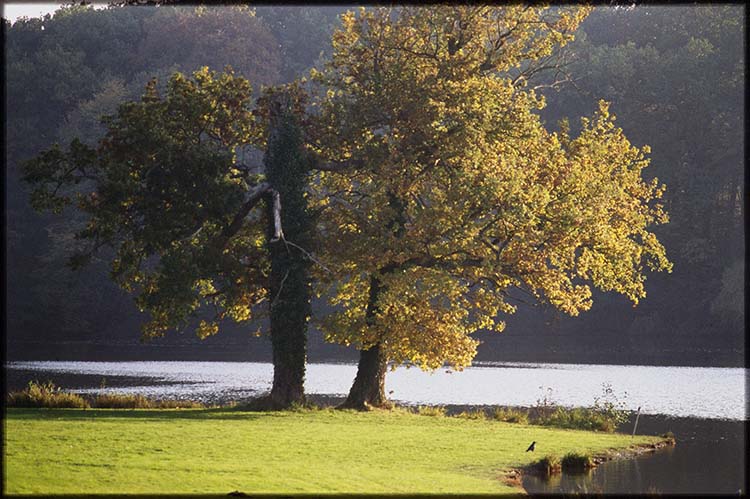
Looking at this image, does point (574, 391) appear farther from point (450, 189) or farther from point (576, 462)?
point (576, 462)

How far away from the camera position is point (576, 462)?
24359 mm

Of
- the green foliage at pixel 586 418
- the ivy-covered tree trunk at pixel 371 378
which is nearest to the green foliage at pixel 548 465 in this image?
the green foliage at pixel 586 418

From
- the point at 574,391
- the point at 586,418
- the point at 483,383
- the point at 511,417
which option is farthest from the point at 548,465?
the point at 483,383

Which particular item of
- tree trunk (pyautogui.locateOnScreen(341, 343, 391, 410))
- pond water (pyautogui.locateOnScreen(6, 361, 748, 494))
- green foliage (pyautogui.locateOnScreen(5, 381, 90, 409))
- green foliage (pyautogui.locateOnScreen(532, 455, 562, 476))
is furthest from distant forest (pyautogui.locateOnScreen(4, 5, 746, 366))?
green foliage (pyautogui.locateOnScreen(532, 455, 562, 476))

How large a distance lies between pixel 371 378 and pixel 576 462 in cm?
1142

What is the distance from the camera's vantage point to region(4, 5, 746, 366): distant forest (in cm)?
7419

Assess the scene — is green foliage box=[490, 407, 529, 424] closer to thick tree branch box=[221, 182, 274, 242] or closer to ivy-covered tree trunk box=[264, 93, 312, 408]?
ivy-covered tree trunk box=[264, 93, 312, 408]

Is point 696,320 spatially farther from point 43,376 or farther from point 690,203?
point 43,376

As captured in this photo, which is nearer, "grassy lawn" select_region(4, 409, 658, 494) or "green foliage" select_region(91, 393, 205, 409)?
"grassy lawn" select_region(4, 409, 658, 494)

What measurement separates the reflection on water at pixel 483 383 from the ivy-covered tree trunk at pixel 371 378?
2434 millimetres

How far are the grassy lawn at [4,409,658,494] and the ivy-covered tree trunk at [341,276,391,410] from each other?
99.7 inches

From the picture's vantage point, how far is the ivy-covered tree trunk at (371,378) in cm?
3422

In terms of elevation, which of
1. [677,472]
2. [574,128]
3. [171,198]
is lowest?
[677,472]

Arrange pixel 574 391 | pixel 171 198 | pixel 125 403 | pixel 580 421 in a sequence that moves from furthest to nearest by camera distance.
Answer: pixel 574 391
pixel 580 421
pixel 125 403
pixel 171 198
